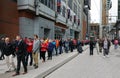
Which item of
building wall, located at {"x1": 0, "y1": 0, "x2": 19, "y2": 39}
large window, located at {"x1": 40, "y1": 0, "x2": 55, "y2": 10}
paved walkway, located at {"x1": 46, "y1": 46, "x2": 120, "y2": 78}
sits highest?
large window, located at {"x1": 40, "y1": 0, "x2": 55, "y2": 10}

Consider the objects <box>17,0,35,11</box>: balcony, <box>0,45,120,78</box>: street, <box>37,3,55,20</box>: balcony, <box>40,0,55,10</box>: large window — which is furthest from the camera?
<box>40,0,55,10</box>: large window

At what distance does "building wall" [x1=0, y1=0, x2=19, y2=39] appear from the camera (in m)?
27.9

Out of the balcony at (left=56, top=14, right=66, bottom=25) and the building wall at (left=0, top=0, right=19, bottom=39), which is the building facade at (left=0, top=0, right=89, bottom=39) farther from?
the balcony at (left=56, top=14, right=66, bottom=25)

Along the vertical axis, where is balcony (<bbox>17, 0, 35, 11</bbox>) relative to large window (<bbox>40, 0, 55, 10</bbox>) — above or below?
below

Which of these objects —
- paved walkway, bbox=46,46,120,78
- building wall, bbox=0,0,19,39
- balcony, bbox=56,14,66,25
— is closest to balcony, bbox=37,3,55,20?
building wall, bbox=0,0,19,39

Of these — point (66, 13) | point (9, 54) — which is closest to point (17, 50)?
point (9, 54)

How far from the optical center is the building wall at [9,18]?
27.9 meters

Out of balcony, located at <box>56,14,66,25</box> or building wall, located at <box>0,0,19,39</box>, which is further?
balcony, located at <box>56,14,66,25</box>

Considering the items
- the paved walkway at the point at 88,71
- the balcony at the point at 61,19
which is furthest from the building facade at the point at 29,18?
the paved walkway at the point at 88,71

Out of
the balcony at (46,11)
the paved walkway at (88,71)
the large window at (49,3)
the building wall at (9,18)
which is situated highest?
the large window at (49,3)

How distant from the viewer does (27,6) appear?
31.8m

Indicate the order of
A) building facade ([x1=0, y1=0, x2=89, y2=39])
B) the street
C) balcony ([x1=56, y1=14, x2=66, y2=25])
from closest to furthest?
the street → building facade ([x1=0, y1=0, x2=89, y2=39]) → balcony ([x1=56, y1=14, x2=66, y2=25])

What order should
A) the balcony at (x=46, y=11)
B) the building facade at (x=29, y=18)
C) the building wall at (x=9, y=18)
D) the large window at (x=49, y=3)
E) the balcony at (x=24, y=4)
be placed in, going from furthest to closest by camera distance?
the large window at (x=49, y=3) < the balcony at (x=46, y=11) < the balcony at (x=24, y=4) < the building facade at (x=29, y=18) < the building wall at (x=9, y=18)

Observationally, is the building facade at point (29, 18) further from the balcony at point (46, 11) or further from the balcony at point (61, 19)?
the balcony at point (61, 19)
